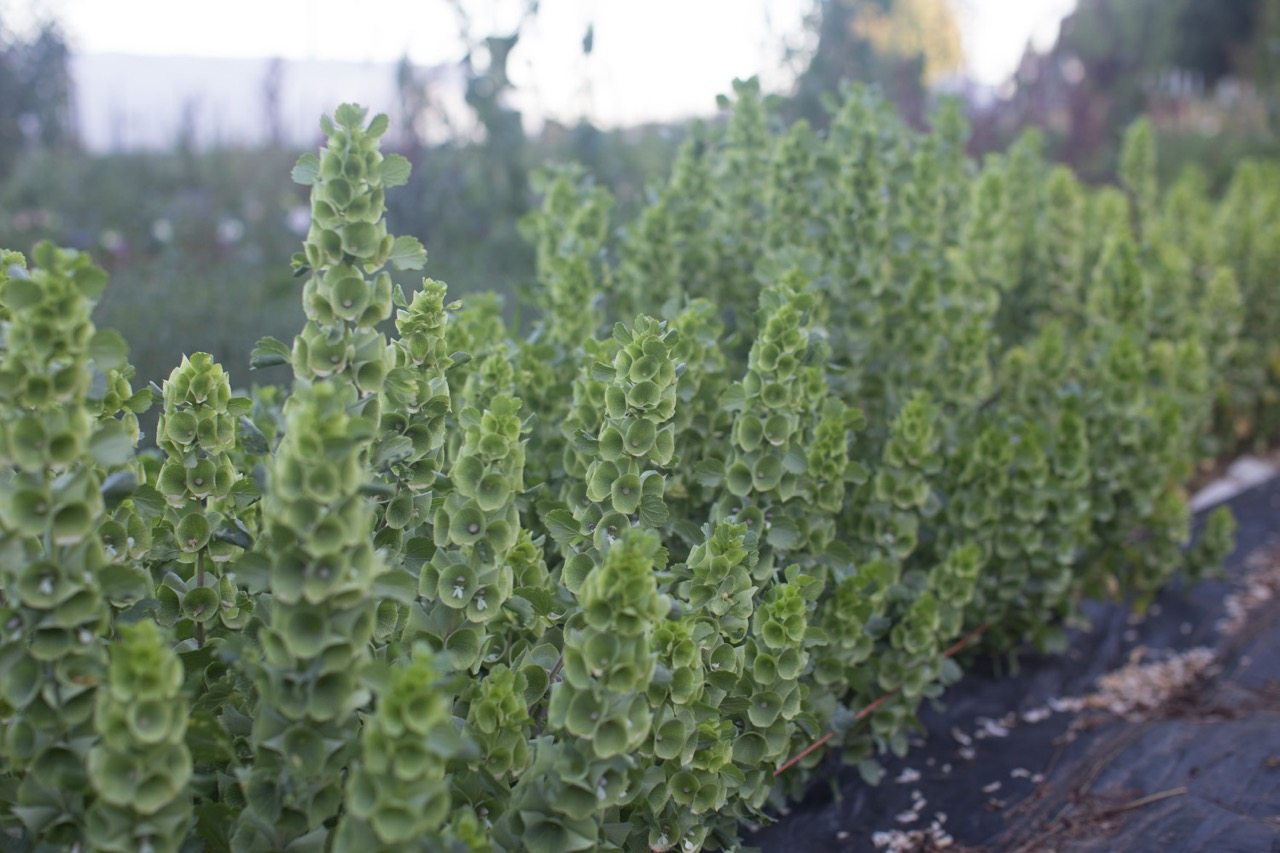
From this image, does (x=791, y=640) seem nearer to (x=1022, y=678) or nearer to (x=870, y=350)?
(x=870, y=350)

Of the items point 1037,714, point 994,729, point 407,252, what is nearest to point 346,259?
point 407,252

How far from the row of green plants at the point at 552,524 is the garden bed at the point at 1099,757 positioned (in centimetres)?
12

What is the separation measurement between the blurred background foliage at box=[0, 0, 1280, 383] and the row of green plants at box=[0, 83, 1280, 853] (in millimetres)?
842

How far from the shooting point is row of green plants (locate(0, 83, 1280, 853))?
4.64 feet

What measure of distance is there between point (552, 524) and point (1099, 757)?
5.54 feet

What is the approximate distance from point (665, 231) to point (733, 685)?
A: 1574 millimetres

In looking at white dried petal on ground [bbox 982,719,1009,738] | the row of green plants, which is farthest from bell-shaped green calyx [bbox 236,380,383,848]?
white dried petal on ground [bbox 982,719,1009,738]

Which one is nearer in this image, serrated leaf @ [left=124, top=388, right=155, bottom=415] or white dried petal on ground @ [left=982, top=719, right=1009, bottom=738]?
serrated leaf @ [left=124, top=388, right=155, bottom=415]

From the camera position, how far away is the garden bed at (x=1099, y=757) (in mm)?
2445

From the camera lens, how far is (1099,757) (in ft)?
9.09

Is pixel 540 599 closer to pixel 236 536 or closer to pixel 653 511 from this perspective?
pixel 653 511

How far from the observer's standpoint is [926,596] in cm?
250

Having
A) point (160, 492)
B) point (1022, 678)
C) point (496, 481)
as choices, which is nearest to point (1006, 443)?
point (1022, 678)

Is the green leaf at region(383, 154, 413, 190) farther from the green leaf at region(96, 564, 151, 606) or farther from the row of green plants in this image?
the green leaf at region(96, 564, 151, 606)
